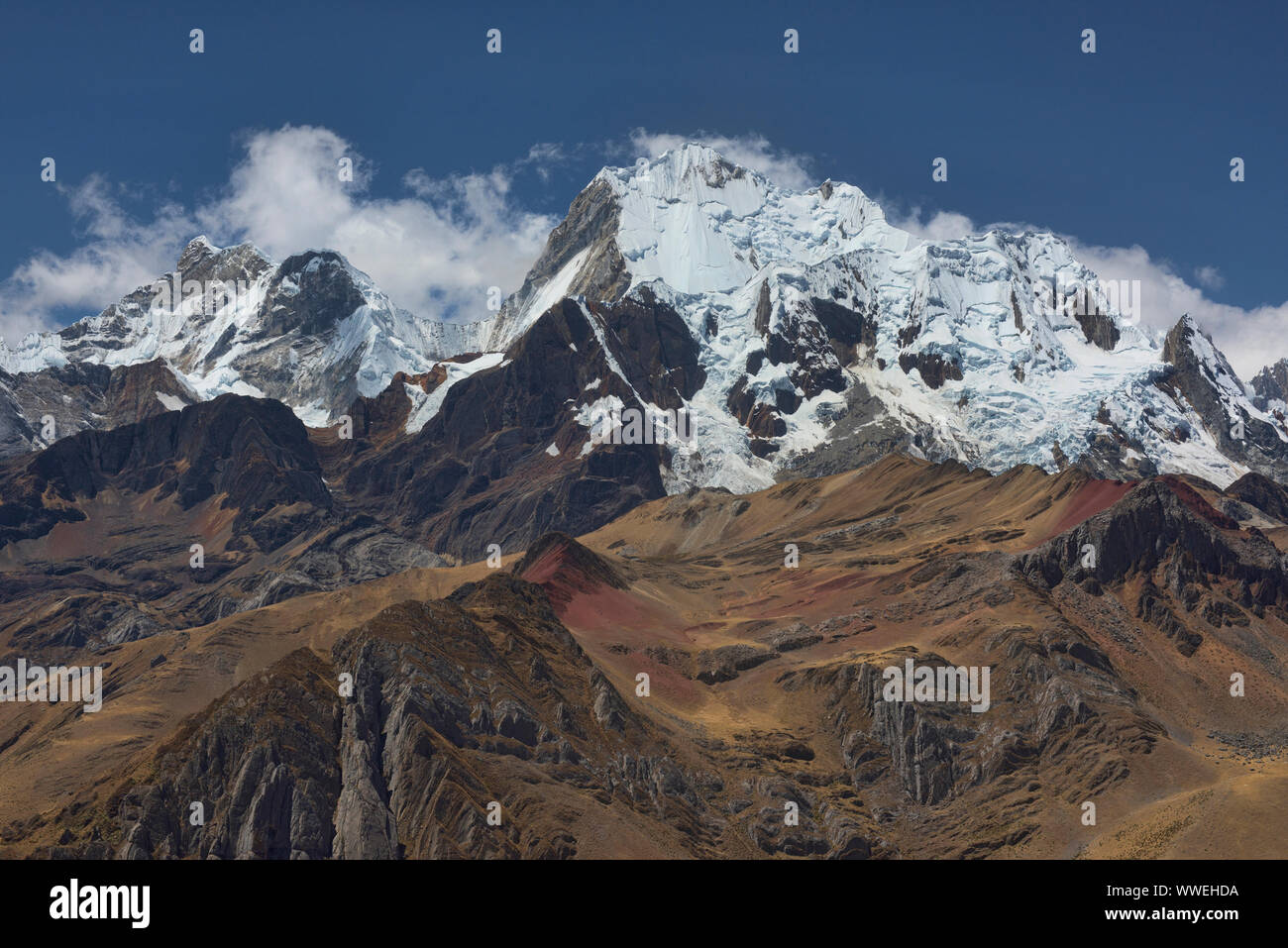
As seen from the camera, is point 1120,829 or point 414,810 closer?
point 414,810

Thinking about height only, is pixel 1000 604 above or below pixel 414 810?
above

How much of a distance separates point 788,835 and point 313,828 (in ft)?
145

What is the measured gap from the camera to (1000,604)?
194m

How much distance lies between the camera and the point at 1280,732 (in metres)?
168

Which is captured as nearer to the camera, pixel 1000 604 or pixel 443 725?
pixel 443 725
